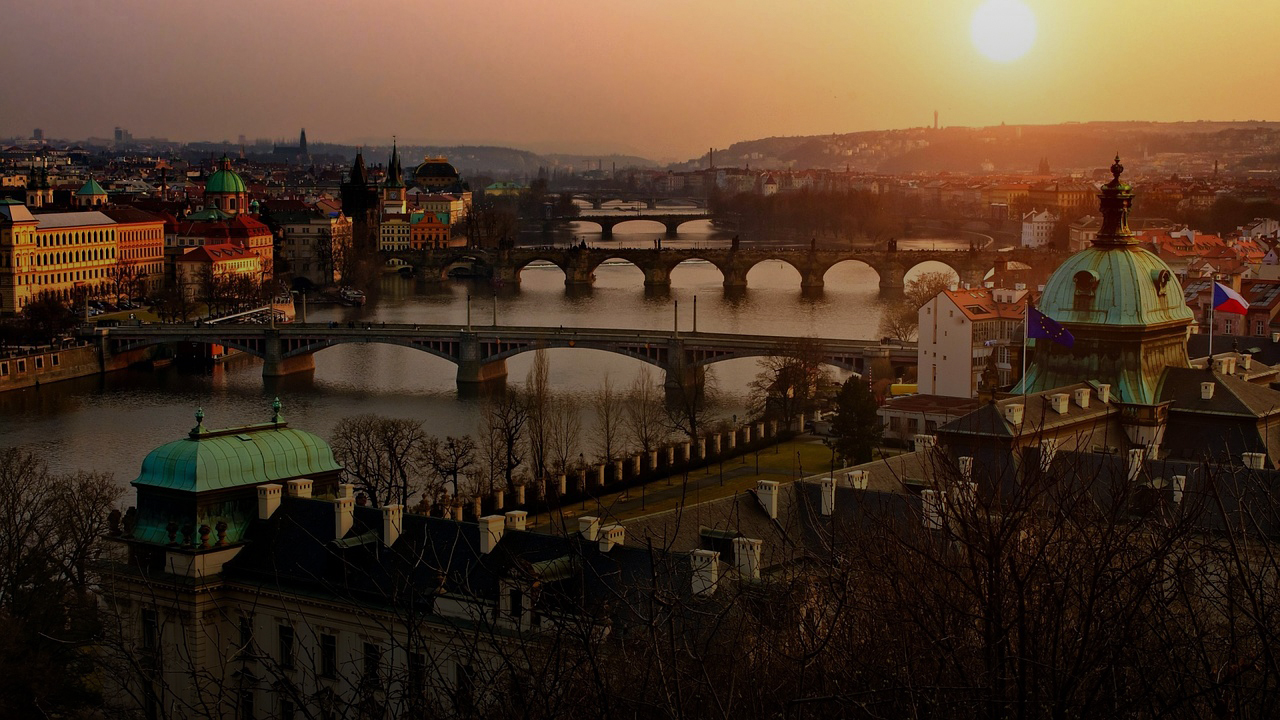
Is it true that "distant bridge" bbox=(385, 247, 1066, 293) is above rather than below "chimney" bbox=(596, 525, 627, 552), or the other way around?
below

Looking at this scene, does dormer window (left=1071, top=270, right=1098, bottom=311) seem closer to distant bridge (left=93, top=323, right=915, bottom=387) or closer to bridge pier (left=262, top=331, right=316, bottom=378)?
distant bridge (left=93, top=323, right=915, bottom=387)

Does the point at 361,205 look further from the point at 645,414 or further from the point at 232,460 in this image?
the point at 232,460

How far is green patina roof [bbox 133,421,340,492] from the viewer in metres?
12.2

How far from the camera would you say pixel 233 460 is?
490 inches

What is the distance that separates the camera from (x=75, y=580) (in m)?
13.5

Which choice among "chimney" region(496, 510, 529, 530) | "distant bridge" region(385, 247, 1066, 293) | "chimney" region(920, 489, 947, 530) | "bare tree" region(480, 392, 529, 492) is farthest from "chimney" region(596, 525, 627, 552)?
"distant bridge" region(385, 247, 1066, 293)

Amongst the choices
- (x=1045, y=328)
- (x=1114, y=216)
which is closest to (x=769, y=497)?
(x=1045, y=328)

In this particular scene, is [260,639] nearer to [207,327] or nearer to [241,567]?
[241,567]

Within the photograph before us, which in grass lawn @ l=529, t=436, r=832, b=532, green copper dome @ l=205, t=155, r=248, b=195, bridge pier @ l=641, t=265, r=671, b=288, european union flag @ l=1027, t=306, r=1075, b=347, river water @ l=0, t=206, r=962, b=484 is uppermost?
green copper dome @ l=205, t=155, r=248, b=195

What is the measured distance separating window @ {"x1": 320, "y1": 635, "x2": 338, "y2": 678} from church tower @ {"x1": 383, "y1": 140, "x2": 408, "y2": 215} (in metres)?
61.4

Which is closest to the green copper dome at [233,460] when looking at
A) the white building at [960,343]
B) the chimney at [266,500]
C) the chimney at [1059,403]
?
the chimney at [266,500]

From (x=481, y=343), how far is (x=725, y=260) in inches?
927

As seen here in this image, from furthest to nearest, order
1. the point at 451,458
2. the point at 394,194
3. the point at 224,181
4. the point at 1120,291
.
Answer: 1. the point at 394,194
2. the point at 224,181
3. the point at 451,458
4. the point at 1120,291

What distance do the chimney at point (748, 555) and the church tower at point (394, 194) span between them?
62.6 meters
